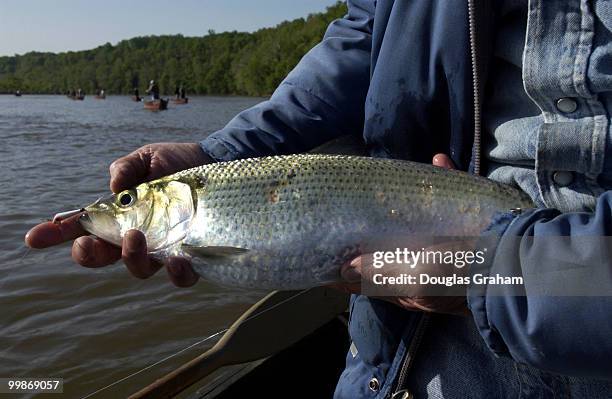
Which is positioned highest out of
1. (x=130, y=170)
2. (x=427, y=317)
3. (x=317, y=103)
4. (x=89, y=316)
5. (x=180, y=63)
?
(x=180, y=63)

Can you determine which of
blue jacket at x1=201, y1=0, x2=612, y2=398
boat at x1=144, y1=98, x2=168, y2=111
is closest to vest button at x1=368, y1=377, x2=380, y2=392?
blue jacket at x1=201, y1=0, x2=612, y2=398

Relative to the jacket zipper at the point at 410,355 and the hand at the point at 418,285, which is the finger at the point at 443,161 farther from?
the jacket zipper at the point at 410,355

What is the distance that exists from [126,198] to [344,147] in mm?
1109

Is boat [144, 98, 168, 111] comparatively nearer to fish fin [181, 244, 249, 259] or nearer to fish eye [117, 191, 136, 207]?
fish eye [117, 191, 136, 207]

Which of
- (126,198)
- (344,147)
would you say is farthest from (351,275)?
(126,198)

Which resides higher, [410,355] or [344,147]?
[344,147]

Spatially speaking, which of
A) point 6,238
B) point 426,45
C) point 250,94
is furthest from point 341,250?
point 250,94

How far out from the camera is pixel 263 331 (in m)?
3.81

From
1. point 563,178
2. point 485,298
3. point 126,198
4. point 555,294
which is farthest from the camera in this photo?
point 126,198

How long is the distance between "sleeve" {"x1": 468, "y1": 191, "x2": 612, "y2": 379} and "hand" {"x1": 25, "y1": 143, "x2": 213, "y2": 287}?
4.46ft

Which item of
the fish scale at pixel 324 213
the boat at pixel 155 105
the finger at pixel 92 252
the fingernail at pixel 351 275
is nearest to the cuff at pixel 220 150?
the fish scale at pixel 324 213

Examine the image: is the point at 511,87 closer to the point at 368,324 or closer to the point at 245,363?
the point at 368,324

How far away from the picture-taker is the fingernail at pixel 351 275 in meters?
2.06

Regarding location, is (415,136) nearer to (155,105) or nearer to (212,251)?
(212,251)
